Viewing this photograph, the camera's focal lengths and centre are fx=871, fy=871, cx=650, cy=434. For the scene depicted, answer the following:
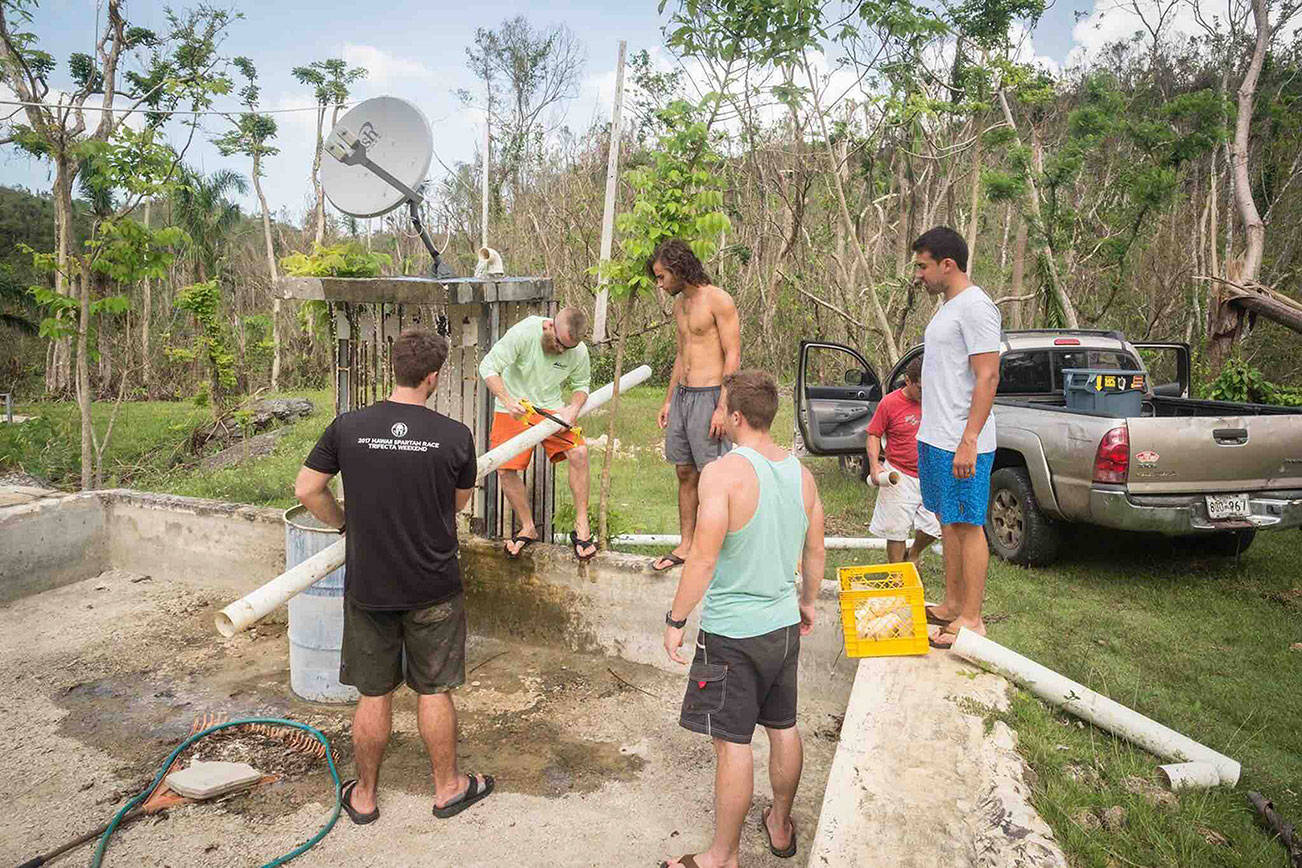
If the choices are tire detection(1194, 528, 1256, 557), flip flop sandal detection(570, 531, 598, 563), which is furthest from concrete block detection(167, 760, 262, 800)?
tire detection(1194, 528, 1256, 557)

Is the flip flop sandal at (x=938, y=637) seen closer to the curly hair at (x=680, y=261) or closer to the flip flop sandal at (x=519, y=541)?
the curly hair at (x=680, y=261)

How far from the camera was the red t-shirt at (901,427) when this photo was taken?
5.43 meters

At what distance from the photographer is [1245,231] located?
11945 millimetres

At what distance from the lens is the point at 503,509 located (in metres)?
5.70

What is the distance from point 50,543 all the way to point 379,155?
12.1 ft

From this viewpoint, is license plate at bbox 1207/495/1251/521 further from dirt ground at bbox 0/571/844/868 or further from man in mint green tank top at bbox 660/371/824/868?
man in mint green tank top at bbox 660/371/824/868

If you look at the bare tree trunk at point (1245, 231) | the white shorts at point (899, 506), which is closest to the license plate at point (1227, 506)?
the white shorts at point (899, 506)

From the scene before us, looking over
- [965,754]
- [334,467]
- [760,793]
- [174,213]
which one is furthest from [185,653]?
[174,213]

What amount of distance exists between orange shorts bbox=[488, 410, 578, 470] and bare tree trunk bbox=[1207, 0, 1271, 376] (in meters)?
8.52

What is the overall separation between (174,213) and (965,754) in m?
23.6

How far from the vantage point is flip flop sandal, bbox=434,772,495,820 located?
3536 mm

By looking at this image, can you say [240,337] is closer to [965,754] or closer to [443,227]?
[443,227]

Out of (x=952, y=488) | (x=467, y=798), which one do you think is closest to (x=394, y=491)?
(x=467, y=798)

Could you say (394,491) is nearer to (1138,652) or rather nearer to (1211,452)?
(1138,652)
